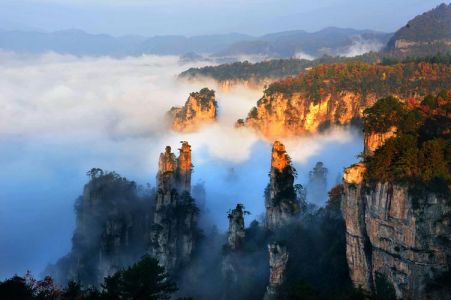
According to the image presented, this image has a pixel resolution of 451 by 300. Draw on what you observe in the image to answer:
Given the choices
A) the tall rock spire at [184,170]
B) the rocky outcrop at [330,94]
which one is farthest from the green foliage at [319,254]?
the rocky outcrop at [330,94]

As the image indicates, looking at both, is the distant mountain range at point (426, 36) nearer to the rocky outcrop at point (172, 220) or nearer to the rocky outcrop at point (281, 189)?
the rocky outcrop at point (172, 220)

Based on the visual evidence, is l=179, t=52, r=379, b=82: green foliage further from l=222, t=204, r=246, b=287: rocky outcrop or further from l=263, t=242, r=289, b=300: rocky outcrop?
l=263, t=242, r=289, b=300: rocky outcrop

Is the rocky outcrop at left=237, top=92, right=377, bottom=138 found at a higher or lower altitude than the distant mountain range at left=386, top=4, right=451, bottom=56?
lower

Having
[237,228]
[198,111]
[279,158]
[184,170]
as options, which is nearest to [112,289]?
[237,228]

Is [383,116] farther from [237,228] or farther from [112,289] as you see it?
[112,289]

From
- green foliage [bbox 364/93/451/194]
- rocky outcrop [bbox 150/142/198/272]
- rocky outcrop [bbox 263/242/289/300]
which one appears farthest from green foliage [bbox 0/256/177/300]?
rocky outcrop [bbox 150/142/198/272]
